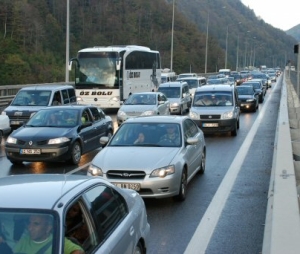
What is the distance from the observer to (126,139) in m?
10.2

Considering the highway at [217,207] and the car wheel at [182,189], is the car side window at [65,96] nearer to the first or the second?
the highway at [217,207]

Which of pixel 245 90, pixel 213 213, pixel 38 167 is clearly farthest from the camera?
pixel 245 90

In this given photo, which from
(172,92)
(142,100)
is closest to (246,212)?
(142,100)

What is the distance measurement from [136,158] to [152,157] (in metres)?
0.27

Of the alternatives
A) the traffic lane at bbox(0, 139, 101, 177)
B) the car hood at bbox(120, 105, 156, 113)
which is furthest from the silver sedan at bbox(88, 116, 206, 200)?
the car hood at bbox(120, 105, 156, 113)

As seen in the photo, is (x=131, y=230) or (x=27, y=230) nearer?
(x=27, y=230)

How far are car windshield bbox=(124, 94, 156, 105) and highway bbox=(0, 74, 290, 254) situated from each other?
771 centimetres

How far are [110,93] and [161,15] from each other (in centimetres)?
11630

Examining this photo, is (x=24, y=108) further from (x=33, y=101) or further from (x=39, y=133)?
(x=39, y=133)

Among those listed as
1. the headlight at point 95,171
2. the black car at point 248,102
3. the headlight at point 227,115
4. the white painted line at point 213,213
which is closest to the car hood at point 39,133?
the headlight at point 95,171

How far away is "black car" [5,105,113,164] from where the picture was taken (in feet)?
41.1

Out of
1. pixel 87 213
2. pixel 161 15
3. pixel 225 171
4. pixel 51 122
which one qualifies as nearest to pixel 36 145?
pixel 51 122

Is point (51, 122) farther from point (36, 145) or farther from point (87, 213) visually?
point (87, 213)

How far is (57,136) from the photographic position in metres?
12.8
